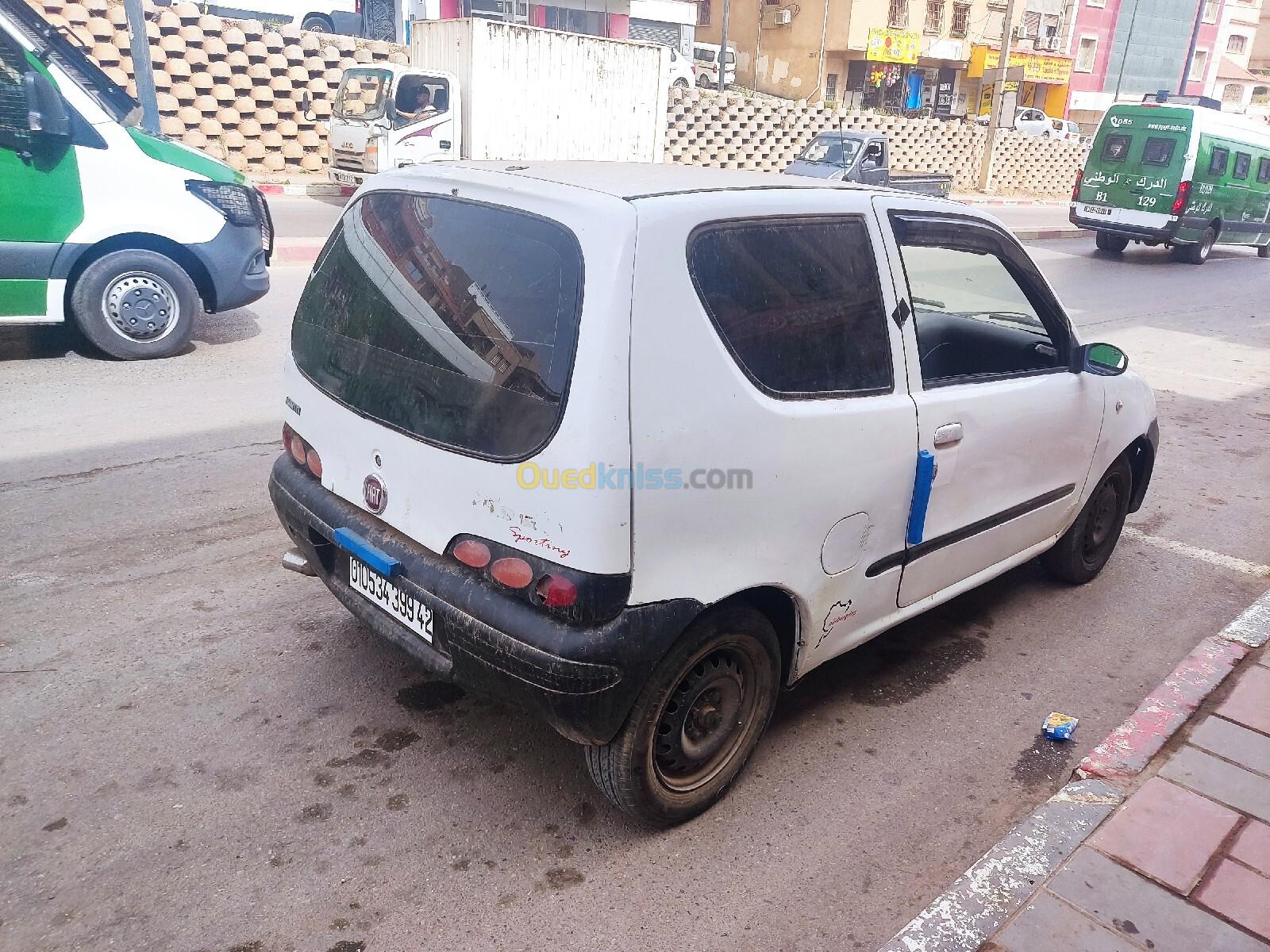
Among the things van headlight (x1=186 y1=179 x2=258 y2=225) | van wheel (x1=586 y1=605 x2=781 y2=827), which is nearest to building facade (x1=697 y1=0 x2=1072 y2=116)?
van headlight (x1=186 y1=179 x2=258 y2=225)

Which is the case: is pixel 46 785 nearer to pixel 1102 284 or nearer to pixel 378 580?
pixel 378 580

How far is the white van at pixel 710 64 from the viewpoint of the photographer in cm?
3662

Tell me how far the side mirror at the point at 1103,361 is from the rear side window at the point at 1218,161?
53.6 ft

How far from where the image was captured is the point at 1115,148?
58.0ft

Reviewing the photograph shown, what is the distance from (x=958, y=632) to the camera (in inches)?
161

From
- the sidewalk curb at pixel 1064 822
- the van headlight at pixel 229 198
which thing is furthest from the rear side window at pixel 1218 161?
the van headlight at pixel 229 198

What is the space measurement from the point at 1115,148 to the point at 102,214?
1711 centimetres

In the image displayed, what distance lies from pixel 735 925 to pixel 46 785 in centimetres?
194

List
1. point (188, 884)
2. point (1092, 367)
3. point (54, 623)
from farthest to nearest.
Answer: point (1092, 367) → point (54, 623) → point (188, 884)

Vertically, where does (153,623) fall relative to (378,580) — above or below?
below

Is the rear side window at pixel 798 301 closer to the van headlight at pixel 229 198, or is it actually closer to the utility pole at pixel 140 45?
the van headlight at pixel 229 198

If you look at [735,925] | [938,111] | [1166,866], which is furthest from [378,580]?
[938,111]

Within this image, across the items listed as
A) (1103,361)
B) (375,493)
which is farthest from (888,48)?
(375,493)

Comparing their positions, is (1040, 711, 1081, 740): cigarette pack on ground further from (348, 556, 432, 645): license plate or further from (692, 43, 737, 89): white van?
(692, 43, 737, 89): white van
